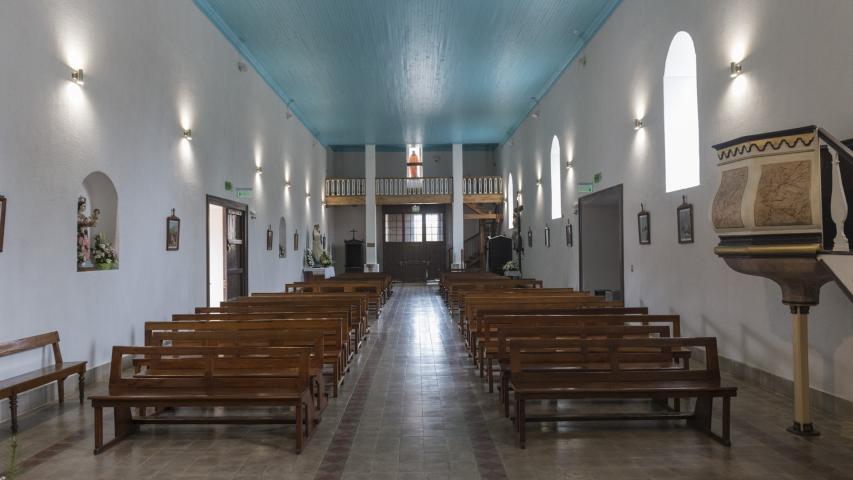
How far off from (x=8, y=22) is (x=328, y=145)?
20287 mm

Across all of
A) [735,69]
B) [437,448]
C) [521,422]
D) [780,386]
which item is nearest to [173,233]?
[437,448]

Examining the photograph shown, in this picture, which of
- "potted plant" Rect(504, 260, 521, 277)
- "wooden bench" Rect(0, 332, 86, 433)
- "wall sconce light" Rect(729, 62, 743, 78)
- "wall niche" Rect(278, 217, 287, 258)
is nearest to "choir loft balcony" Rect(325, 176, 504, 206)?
"potted plant" Rect(504, 260, 521, 277)

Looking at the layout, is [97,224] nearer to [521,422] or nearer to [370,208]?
[521,422]

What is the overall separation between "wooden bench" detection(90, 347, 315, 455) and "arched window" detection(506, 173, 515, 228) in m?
18.1

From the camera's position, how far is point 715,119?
7367 mm

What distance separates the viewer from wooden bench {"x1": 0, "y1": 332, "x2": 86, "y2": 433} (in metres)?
4.99

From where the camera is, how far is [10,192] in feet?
18.1

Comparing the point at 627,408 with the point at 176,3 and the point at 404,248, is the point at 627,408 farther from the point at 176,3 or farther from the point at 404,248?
the point at 404,248

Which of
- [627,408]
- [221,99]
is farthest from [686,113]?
[221,99]

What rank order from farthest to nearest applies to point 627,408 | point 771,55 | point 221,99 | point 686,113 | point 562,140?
1. point 562,140
2. point 221,99
3. point 686,113
4. point 771,55
5. point 627,408

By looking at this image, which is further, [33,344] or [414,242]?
[414,242]

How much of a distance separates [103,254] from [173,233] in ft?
6.66

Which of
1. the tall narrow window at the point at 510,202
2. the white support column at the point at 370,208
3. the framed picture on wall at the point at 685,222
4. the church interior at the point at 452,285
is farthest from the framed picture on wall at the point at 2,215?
the white support column at the point at 370,208

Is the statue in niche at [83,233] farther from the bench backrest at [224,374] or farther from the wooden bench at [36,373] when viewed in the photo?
the bench backrest at [224,374]
